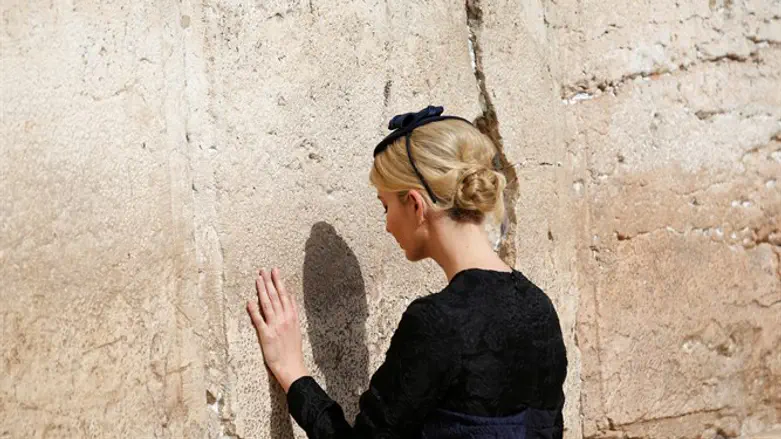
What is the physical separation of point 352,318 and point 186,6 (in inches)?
31.2

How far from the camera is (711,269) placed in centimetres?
374

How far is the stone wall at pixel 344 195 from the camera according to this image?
227 centimetres

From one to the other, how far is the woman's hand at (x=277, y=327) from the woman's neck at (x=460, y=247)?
0.39 meters

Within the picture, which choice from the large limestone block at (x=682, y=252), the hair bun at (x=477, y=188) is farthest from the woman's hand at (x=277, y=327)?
the large limestone block at (x=682, y=252)

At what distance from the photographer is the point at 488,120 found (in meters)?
3.27

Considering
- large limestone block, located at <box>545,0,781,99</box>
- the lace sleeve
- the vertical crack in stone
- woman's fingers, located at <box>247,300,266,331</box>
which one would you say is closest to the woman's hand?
woman's fingers, located at <box>247,300,266,331</box>

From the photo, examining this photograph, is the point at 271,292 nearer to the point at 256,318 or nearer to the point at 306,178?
the point at 256,318

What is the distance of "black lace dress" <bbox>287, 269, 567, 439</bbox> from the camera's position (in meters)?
2.24

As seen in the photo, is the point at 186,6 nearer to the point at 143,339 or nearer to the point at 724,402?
the point at 143,339

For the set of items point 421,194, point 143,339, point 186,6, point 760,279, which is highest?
point 186,6

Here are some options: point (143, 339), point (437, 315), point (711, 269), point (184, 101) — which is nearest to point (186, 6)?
point (184, 101)

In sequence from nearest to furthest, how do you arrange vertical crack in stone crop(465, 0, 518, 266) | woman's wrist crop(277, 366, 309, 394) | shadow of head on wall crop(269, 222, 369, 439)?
woman's wrist crop(277, 366, 309, 394) → shadow of head on wall crop(269, 222, 369, 439) → vertical crack in stone crop(465, 0, 518, 266)

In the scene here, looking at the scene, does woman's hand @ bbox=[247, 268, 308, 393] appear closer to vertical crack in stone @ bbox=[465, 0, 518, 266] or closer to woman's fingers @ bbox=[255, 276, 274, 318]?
woman's fingers @ bbox=[255, 276, 274, 318]

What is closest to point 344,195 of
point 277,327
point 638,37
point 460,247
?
point 277,327
